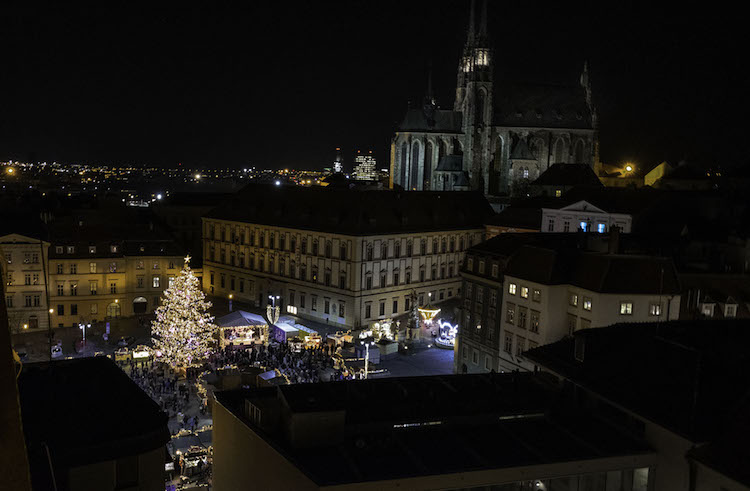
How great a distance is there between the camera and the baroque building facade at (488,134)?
10594cm

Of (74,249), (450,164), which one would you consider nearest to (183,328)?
(74,249)

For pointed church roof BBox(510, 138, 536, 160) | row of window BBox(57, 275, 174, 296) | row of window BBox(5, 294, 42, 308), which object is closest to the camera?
row of window BBox(5, 294, 42, 308)

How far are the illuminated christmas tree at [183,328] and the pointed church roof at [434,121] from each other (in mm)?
67872

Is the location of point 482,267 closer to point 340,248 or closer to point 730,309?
point 730,309

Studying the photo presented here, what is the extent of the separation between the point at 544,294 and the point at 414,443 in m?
25.0

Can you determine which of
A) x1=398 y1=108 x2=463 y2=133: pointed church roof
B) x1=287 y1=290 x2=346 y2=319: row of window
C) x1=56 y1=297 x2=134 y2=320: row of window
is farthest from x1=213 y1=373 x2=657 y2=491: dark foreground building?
x1=398 y1=108 x2=463 y2=133: pointed church roof

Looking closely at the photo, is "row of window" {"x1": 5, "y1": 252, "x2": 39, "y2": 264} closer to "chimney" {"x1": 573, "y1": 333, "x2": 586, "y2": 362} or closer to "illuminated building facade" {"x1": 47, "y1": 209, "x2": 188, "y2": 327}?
"illuminated building facade" {"x1": 47, "y1": 209, "x2": 188, "y2": 327}

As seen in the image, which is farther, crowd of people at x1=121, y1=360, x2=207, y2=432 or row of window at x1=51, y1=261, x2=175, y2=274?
row of window at x1=51, y1=261, x2=175, y2=274

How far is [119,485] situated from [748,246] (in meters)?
48.0

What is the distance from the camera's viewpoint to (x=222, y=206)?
81.0m

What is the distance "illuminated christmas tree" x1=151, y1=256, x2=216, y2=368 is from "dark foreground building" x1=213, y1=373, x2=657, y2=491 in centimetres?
2451

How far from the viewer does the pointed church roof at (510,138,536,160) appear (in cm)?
10562

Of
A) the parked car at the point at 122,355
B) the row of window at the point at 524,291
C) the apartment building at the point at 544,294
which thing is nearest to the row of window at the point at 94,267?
the parked car at the point at 122,355

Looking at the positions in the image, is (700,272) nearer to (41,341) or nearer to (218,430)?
(218,430)
